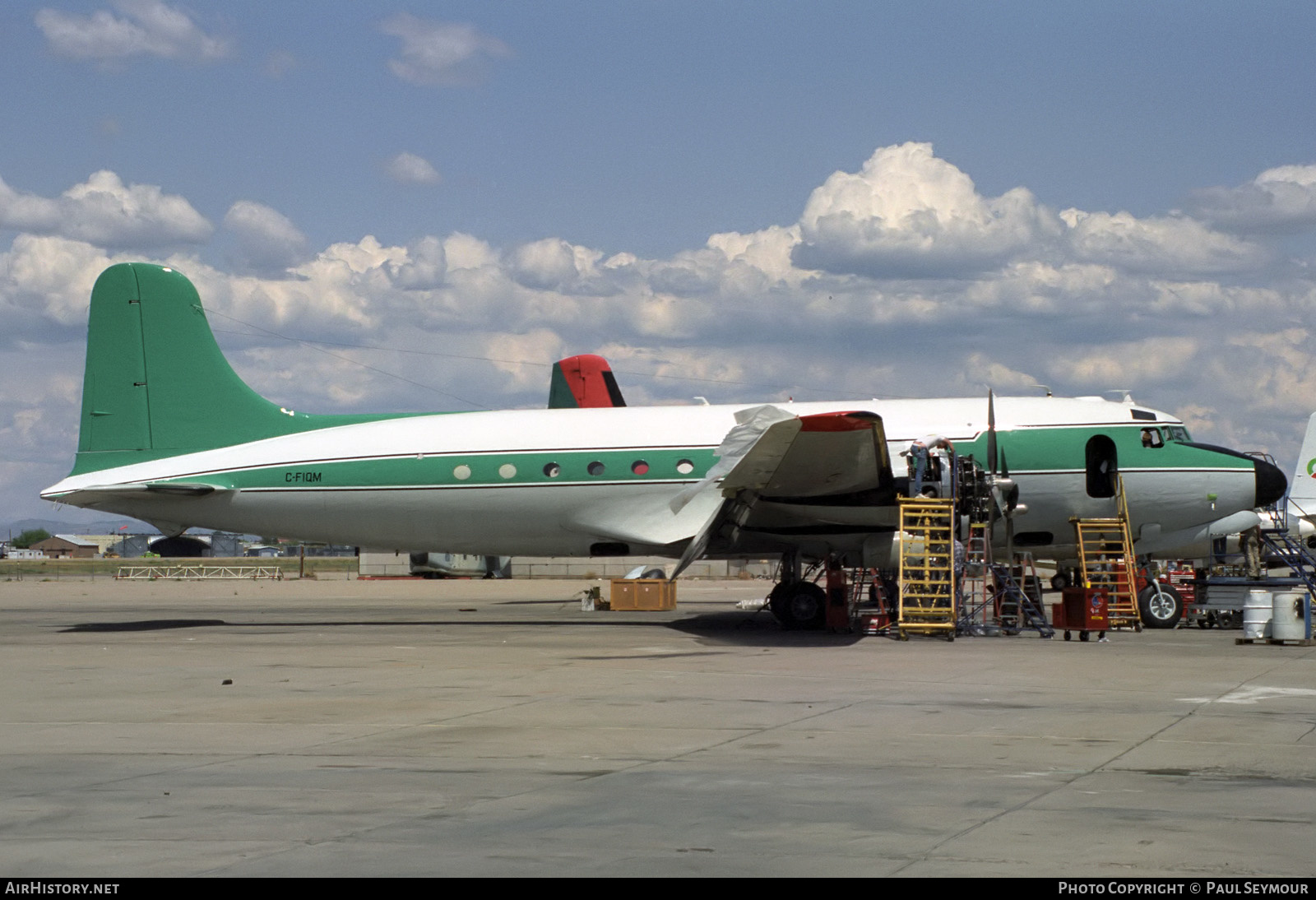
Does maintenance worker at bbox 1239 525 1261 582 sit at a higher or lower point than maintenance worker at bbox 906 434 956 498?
lower

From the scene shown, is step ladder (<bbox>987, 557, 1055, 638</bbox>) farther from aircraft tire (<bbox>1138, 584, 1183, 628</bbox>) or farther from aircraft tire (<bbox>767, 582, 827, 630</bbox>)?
aircraft tire (<bbox>767, 582, 827, 630</bbox>)

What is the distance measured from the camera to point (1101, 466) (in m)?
26.4

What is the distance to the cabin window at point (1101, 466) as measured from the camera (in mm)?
26203

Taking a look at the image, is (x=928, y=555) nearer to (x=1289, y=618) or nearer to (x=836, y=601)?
(x=836, y=601)

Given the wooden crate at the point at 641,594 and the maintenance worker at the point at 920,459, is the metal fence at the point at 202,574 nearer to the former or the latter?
the wooden crate at the point at 641,594

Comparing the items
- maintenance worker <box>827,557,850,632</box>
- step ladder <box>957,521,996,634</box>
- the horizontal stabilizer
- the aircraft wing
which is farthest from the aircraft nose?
the horizontal stabilizer

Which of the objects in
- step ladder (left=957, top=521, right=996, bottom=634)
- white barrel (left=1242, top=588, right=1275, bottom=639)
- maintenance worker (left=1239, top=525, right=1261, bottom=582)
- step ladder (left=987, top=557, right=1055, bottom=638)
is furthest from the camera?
maintenance worker (left=1239, top=525, right=1261, bottom=582)

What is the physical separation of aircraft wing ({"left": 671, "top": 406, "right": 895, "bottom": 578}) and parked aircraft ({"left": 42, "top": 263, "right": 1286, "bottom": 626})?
175 millimetres

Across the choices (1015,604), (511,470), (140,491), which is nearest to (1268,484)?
(1015,604)

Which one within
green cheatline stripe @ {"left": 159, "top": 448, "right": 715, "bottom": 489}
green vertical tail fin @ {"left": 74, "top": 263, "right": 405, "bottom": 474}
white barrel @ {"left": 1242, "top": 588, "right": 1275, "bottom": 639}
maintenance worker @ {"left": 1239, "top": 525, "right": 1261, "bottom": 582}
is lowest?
white barrel @ {"left": 1242, "top": 588, "right": 1275, "bottom": 639}

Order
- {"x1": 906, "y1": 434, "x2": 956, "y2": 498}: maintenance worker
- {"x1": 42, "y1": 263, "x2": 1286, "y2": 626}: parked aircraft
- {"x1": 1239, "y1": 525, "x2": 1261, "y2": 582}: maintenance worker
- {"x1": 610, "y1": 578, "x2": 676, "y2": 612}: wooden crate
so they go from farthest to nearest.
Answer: {"x1": 610, "y1": 578, "x2": 676, "y2": 612}: wooden crate < {"x1": 1239, "y1": 525, "x2": 1261, "y2": 582}: maintenance worker < {"x1": 42, "y1": 263, "x2": 1286, "y2": 626}: parked aircraft < {"x1": 906, "y1": 434, "x2": 956, "y2": 498}: maintenance worker

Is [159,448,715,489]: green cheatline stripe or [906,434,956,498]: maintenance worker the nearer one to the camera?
[906,434,956,498]: maintenance worker

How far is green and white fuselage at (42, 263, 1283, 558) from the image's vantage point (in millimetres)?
26297
